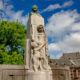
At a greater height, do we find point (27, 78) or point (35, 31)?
Answer: point (35, 31)

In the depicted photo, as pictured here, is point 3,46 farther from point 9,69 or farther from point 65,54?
point 65,54

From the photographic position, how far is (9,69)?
7582 mm

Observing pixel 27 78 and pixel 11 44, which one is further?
pixel 11 44

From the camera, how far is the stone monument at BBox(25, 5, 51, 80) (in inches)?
285

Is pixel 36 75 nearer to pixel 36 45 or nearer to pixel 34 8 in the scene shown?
pixel 36 45

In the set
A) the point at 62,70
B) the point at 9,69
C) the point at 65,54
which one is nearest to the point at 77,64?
the point at 65,54

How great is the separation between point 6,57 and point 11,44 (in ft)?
12.8

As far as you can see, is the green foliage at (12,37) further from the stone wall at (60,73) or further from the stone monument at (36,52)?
the stone monument at (36,52)

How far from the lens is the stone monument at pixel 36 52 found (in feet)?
23.8

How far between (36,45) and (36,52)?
404 millimetres

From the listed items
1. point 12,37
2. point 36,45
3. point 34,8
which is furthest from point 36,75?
point 12,37

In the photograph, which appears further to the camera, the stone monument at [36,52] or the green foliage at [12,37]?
the green foliage at [12,37]

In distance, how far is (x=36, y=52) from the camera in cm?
754

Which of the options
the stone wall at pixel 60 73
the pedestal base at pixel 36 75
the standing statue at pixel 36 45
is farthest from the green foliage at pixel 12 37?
the pedestal base at pixel 36 75
